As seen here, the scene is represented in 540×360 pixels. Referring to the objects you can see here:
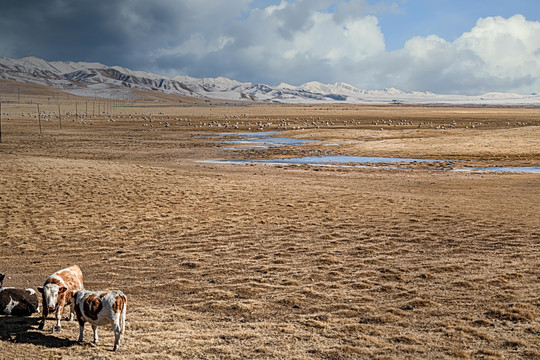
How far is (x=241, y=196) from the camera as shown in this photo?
768 inches

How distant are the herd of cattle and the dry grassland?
0.28 m

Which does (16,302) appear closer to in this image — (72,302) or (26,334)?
(26,334)

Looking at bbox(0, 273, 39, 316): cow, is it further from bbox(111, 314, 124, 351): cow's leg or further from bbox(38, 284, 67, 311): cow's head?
bbox(111, 314, 124, 351): cow's leg

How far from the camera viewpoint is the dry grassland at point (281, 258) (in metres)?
7.39

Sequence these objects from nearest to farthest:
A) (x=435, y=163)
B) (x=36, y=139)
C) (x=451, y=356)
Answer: (x=451, y=356)
(x=435, y=163)
(x=36, y=139)

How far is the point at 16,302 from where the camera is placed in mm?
8070

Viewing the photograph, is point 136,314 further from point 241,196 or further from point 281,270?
point 241,196

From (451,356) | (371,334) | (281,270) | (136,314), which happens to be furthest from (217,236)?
(451,356)

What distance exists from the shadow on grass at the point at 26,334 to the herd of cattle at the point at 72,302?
0.16 m

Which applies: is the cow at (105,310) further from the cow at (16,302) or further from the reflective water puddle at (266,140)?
the reflective water puddle at (266,140)

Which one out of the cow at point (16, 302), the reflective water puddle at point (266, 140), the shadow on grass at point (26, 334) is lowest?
the shadow on grass at point (26, 334)

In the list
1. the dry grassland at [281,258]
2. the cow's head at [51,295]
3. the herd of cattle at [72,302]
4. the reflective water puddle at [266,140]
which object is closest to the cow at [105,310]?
the herd of cattle at [72,302]

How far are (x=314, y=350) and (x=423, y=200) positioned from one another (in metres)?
13.6

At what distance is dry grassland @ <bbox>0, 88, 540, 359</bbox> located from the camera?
24.3 feet
